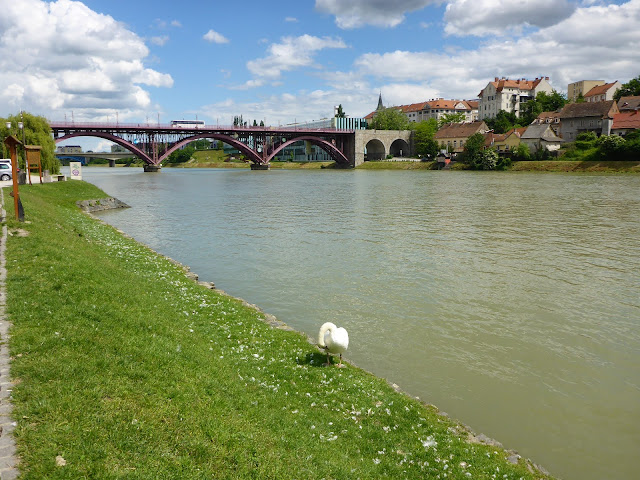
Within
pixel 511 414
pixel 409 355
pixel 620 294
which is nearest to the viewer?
pixel 511 414

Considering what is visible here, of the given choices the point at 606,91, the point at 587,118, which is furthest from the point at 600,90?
the point at 587,118

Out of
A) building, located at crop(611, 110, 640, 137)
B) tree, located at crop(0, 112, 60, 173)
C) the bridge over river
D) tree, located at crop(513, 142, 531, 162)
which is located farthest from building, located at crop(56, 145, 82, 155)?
building, located at crop(611, 110, 640, 137)

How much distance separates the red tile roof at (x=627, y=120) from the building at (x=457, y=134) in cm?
3077

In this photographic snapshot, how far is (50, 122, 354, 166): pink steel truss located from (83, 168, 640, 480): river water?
66.3 m

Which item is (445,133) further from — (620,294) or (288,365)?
(288,365)

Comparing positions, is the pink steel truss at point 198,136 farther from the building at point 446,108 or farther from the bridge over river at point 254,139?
the building at point 446,108

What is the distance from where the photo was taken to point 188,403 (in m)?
6.50

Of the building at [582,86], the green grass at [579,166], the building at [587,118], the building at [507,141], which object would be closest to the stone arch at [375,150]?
the building at [507,141]

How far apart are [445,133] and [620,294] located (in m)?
124

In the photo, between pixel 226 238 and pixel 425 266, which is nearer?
pixel 425 266

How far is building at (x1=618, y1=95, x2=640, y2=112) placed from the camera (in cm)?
10975

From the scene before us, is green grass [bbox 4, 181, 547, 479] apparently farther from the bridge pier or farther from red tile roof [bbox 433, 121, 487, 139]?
red tile roof [bbox 433, 121, 487, 139]

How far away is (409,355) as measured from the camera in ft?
37.6

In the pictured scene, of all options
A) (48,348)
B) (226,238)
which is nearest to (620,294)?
(48,348)
